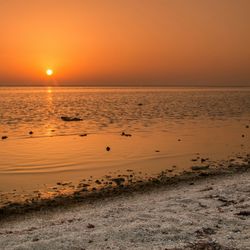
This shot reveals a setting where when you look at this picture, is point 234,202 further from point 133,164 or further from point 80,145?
point 80,145

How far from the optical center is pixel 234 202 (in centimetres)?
1198

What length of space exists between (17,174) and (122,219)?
1010 centimetres

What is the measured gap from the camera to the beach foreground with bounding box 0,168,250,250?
8695 millimetres

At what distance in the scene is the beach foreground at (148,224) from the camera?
342 inches

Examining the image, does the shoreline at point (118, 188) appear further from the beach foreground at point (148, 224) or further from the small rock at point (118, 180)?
the beach foreground at point (148, 224)

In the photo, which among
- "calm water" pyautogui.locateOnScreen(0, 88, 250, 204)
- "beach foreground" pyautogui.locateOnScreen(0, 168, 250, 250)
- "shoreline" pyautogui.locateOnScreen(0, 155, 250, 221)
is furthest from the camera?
"calm water" pyautogui.locateOnScreen(0, 88, 250, 204)

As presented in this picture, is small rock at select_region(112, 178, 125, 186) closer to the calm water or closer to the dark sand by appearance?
the dark sand

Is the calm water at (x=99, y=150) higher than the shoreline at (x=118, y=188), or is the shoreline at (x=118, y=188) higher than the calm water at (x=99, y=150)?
the shoreline at (x=118, y=188)

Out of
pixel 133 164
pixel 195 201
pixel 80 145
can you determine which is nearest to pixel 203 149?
pixel 133 164

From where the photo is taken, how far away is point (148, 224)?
987cm

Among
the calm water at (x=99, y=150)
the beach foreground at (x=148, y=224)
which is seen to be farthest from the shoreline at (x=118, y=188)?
the calm water at (x=99, y=150)

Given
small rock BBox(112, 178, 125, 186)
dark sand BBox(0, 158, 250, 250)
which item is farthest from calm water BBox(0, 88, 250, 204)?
dark sand BBox(0, 158, 250, 250)

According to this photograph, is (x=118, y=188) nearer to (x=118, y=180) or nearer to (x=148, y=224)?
(x=118, y=180)

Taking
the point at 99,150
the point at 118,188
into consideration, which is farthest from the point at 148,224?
the point at 99,150
